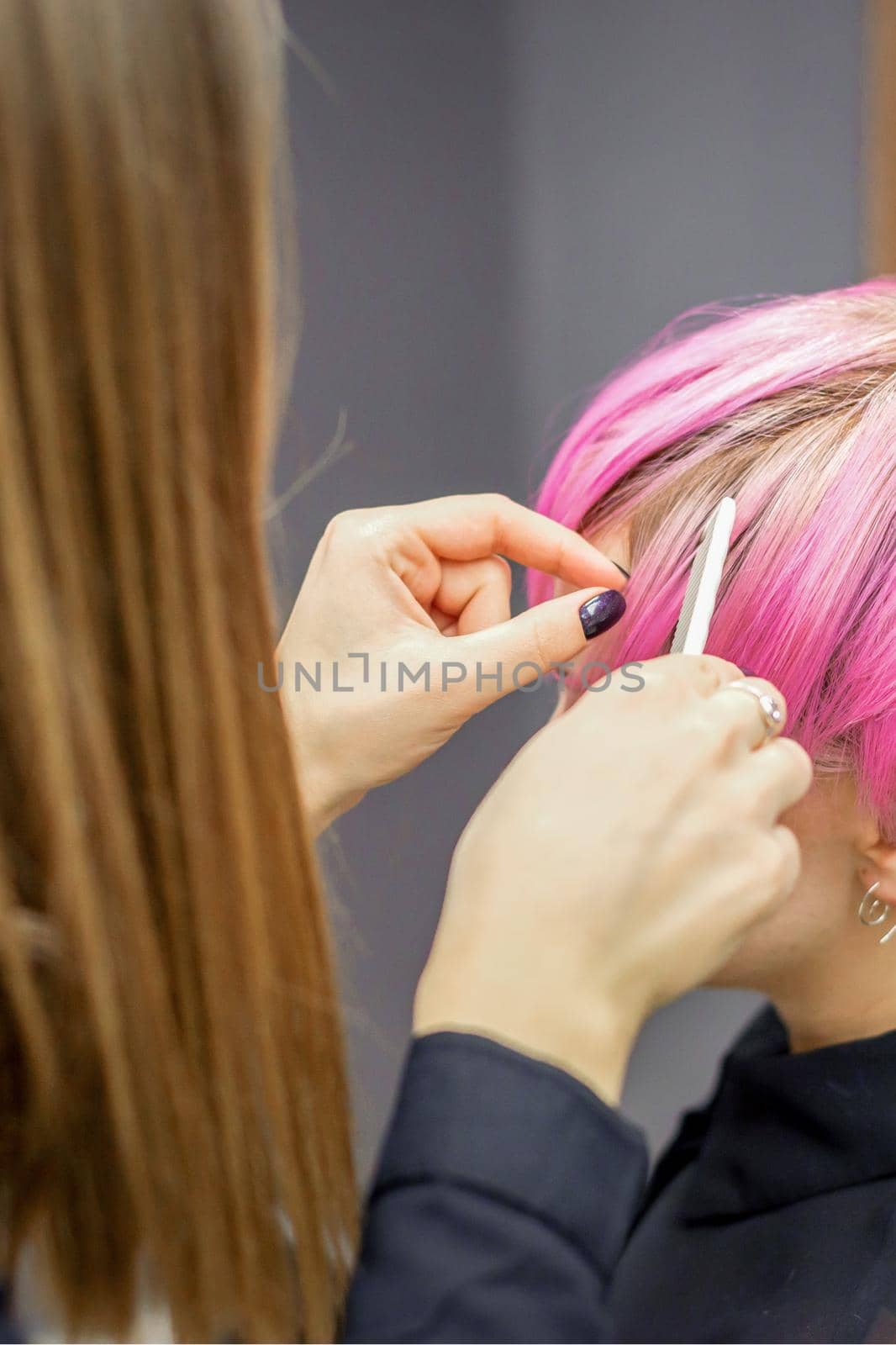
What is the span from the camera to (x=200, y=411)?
41cm

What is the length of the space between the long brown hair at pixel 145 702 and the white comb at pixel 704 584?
215mm

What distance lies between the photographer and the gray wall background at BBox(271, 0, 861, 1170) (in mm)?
1232

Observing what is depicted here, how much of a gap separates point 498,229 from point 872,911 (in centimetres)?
106

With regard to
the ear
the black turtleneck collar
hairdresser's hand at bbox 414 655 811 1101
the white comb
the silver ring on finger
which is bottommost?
the black turtleneck collar

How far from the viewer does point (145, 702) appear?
395 millimetres

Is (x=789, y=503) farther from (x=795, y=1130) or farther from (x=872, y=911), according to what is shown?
(x=795, y=1130)

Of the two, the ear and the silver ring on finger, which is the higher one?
the silver ring on finger

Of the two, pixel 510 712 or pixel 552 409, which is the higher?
pixel 552 409

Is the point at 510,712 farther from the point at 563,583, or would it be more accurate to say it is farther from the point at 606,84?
the point at 606,84

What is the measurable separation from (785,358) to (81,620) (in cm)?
46

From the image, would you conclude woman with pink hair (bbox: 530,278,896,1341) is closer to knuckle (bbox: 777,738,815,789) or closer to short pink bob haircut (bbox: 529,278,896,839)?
short pink bob haircut (bbox: 529,278,896,839)

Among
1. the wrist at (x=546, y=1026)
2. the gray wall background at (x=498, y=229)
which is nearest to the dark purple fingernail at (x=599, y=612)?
the wrist at (x=546, y=1026)

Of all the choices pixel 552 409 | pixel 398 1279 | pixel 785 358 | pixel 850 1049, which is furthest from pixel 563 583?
pixel 552 409
